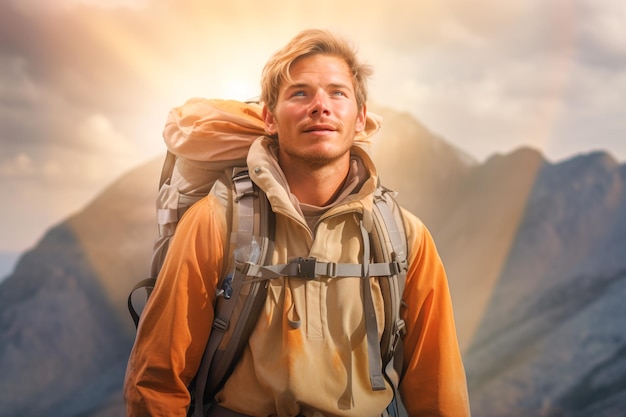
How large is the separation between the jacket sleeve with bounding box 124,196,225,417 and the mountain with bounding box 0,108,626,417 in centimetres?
425

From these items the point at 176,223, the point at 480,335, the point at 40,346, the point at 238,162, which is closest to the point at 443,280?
the point at 238,162

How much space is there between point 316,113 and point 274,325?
0.54m

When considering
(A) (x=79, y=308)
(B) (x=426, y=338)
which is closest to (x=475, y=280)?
(A) (x=79, y=308)

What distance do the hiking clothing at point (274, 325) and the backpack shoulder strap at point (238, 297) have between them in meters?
0.02

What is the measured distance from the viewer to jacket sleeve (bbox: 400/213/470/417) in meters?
1.51

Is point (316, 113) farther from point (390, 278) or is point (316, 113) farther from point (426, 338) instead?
point (426, 338)

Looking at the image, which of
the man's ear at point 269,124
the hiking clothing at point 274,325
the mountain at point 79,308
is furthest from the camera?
the mountain at point 79,308

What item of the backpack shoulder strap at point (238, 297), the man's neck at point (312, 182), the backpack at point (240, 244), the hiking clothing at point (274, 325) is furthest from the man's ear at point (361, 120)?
the backpack shoulder strap at point (238, 297)

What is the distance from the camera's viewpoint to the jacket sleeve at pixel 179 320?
4.39ft

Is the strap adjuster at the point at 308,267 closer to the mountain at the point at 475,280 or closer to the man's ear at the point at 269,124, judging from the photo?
the man's ear at the point at 269,124

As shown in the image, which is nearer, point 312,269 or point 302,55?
point 312,269

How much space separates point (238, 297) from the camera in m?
1.37

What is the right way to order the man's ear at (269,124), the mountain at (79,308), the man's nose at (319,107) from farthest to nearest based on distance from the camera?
1. the mountain at (79,308)
2. the man's ear at (269,124)
3. the man's nose at (319,107)

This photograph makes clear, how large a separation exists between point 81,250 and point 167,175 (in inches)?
174
